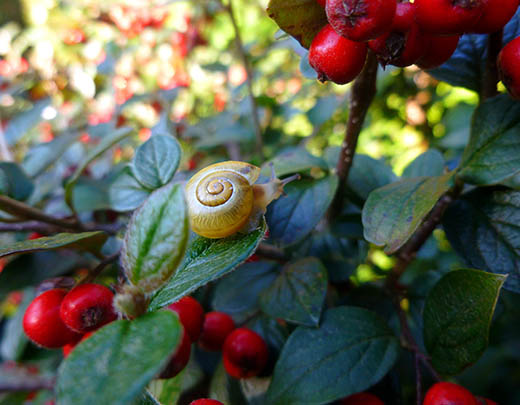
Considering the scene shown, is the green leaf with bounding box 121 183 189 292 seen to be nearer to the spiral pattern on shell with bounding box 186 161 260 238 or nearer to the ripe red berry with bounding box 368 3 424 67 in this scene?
the spiral pattern on shell with bounding box 186 161 260 238

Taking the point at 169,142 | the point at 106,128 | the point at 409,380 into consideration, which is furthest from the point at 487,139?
the point at 106,128

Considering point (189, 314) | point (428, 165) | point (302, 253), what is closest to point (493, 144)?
point (428, 165)

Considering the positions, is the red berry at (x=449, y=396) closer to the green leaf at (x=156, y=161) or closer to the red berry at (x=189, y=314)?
the red berry at (x=189, y=314)

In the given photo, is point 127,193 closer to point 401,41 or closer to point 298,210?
point 298,210

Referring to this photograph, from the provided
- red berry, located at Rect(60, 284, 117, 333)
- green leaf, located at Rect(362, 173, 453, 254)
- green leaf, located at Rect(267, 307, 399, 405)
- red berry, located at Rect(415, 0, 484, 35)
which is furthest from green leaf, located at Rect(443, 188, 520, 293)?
red berry, located at Rect(60, 284, 117, 333)

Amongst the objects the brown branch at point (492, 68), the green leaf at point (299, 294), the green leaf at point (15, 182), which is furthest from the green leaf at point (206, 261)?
the green leaf at point (15, 182)

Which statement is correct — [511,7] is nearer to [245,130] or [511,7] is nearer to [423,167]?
[423,167]
